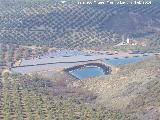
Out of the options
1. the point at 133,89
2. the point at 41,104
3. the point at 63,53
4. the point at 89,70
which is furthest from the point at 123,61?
the point at 41,104

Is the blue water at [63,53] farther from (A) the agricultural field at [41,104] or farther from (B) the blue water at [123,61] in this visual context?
(A) the agricultural field at [41,104]

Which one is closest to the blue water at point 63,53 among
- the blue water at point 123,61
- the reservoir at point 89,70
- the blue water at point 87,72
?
the blue water at point 123,61

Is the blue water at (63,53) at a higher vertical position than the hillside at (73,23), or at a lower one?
lower

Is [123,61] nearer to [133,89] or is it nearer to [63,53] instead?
[63,53]

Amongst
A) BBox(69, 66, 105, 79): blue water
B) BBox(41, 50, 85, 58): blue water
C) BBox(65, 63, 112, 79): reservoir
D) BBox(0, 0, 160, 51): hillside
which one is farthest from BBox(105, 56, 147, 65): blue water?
BBox(0, 0, 160, 51): hillside

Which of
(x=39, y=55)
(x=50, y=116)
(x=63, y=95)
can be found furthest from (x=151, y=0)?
(x=50, y=116)

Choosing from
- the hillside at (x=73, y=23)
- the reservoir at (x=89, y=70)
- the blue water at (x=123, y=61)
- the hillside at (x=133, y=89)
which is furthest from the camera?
the hillside at (x=73, y=23)

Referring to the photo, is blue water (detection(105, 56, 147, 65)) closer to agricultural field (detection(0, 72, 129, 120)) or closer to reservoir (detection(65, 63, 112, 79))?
reservoir (detection(65, 63, 112, 79))

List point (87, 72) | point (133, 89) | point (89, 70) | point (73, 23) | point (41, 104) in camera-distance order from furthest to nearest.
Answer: point (73, 23), point (89, 70), point (87, 72), point (133, 89), point (41, 104)

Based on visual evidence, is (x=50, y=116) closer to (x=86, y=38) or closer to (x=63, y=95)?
(x=63, y=95)
